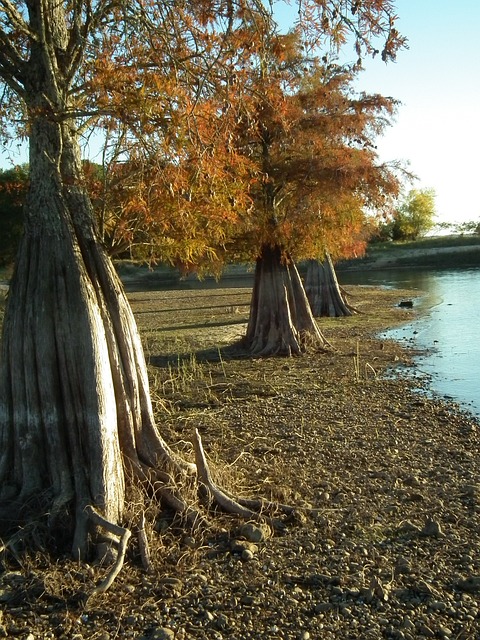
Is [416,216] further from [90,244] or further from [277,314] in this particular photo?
[90,244]

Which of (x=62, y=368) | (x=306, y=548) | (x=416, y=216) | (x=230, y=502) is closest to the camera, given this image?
(x=306, y=548)

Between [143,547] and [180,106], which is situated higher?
[180,106]

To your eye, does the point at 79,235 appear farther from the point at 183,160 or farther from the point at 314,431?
the point at 314,431

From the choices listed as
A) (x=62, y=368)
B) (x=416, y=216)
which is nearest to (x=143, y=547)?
(x=62, y=368)

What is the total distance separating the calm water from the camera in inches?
535

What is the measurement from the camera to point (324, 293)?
28.1 meters

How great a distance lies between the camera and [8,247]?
4338cm

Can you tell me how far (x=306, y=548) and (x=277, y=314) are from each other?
463 inches

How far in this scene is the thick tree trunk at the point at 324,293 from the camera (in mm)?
27750

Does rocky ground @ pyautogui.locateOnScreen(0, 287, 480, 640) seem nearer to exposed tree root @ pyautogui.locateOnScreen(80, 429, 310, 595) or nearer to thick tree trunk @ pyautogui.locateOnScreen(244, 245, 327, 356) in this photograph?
exposed tree root @ pyautogui.locateOnScreen(80, 429, 310, 595)

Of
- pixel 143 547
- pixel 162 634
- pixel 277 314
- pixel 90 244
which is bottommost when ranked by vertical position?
pixel 162 634

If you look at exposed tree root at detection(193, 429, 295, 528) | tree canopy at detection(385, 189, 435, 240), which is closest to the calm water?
exposed tree root at detection(193, 429, 295, 528)

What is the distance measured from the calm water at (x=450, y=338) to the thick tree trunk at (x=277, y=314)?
126 inches

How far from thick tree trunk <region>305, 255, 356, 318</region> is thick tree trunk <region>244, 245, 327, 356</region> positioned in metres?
9.51
